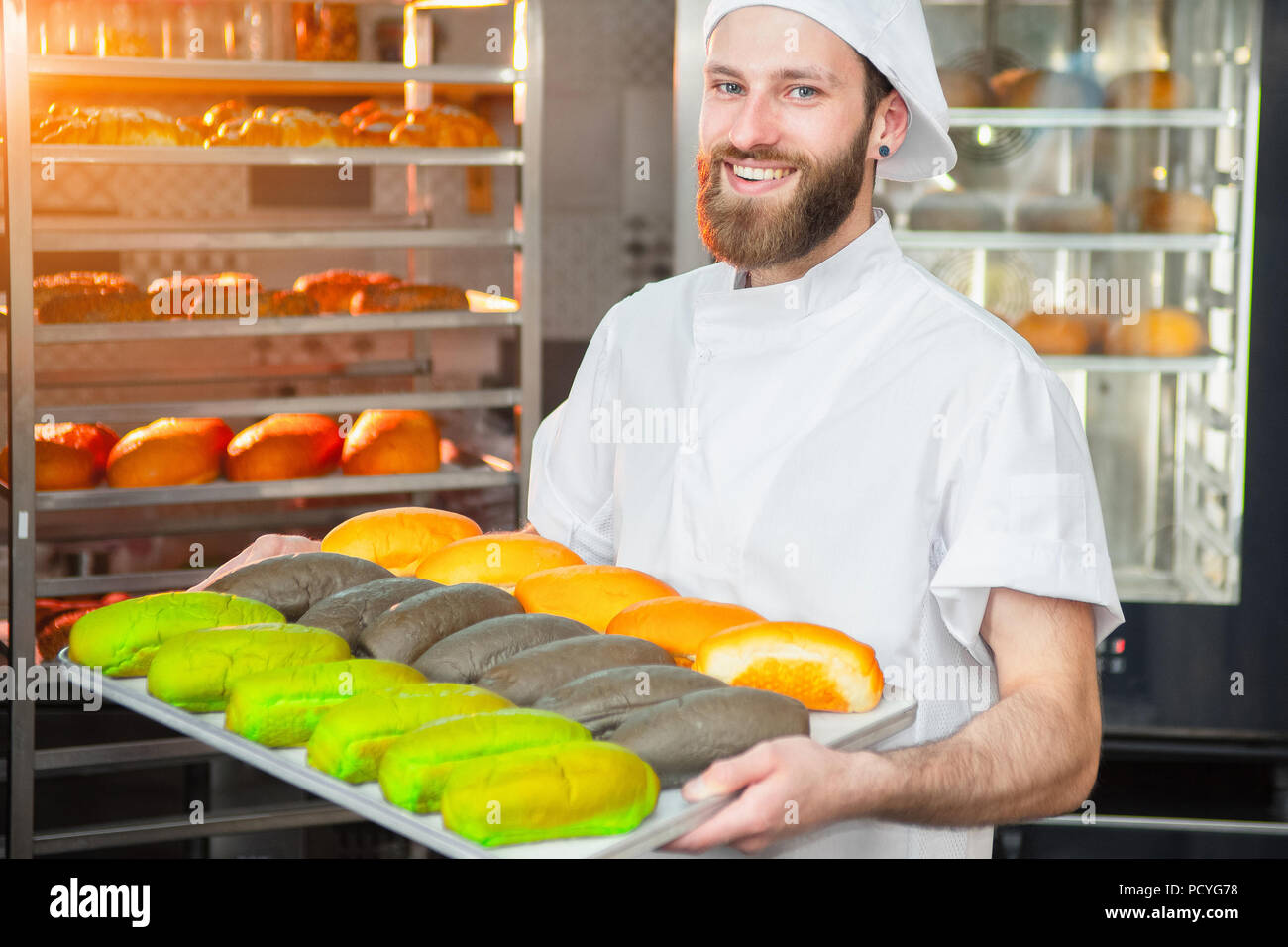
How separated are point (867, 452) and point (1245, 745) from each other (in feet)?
6.15

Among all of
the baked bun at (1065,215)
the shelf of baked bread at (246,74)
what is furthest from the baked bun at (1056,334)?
the shelf of baked bread at (246,74)

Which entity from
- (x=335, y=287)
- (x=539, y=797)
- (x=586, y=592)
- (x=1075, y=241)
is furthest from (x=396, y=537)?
(x=1075, y=241)

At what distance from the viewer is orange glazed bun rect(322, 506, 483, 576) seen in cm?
153

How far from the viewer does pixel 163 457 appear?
279 cm

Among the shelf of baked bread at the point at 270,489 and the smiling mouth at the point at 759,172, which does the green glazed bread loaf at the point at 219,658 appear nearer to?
the smiling mouth at the point at 759,172

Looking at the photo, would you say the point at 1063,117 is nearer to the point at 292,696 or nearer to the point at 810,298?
the point at 810,298

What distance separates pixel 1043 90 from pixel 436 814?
2422mm

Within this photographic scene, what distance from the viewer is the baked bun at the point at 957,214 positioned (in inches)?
119

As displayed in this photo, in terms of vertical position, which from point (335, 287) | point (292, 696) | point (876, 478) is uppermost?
point (335, 287)

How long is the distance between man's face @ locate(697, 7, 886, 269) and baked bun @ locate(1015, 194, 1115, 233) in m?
1.50

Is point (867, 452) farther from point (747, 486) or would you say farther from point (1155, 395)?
point (1155, 395)

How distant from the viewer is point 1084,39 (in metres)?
2.91

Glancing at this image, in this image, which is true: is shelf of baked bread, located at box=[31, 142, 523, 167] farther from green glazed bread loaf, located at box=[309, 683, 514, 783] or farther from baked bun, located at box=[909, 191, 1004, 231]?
green glazed bread loaf, located at box=[309, 683, 514, 783]

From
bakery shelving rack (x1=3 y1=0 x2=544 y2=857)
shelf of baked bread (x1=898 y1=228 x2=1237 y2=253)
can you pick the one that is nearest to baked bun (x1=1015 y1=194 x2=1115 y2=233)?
shelf of baked bread (x1=898 y1=228 x2=1237 y2=253)
